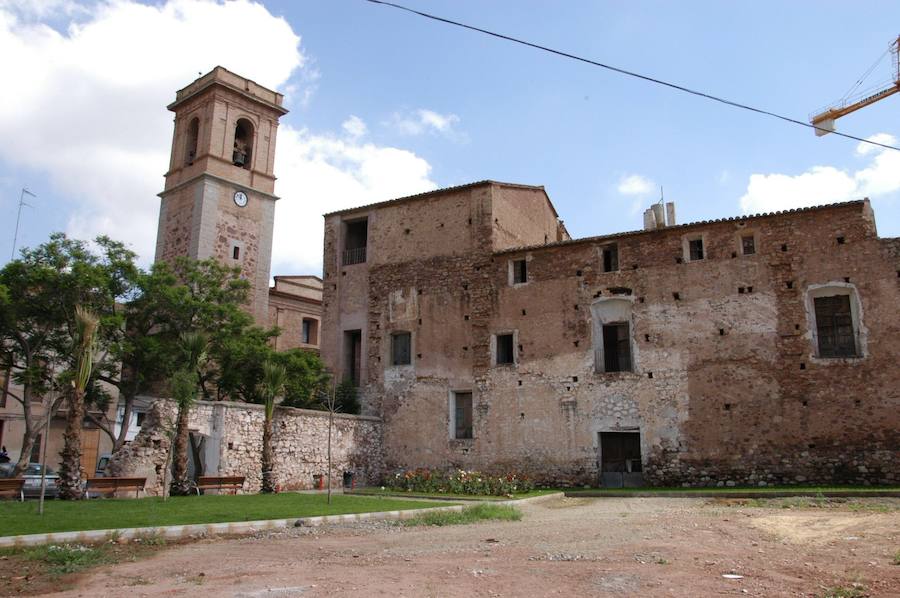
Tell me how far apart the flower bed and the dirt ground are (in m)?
6.25

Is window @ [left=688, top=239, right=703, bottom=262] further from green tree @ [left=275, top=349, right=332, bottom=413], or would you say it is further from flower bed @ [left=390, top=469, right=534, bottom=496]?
green tree @ [left=275, top=349, right=332, bottom=413]

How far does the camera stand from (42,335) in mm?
24281

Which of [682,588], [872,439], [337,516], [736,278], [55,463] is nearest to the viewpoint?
[682,588]

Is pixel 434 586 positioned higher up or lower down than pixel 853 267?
lower down

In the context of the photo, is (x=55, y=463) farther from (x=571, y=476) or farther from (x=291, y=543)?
(x=291, y=543)

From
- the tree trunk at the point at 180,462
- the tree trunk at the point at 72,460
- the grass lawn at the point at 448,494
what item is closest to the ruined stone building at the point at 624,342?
the grass lawn at the point at 448,494

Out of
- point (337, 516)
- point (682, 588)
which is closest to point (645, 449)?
point (337, 516)

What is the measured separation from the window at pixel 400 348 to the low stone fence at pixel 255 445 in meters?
2.35

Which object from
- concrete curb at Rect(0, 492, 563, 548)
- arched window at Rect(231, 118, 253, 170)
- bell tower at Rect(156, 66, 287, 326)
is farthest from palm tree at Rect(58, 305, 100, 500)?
arched window at Rect(231, 118, 253, 170)

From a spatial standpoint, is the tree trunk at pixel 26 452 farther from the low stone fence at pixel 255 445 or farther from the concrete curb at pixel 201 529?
the concrete curb at pixel 201 529

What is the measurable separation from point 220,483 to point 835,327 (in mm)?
17745

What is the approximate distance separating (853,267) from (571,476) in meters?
10.3

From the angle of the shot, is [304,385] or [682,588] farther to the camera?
[304,385]

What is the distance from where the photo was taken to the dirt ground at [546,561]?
23.3 feet
